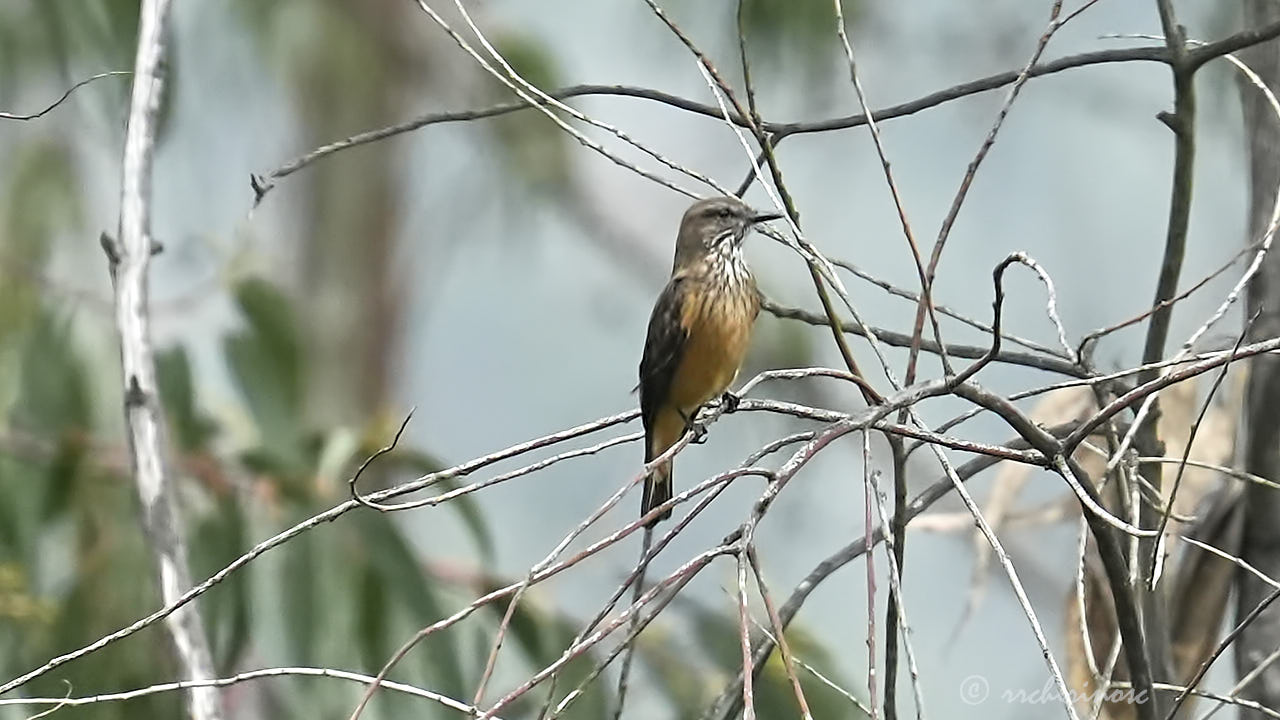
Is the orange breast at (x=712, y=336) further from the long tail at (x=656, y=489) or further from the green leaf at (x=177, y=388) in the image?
the green leaf at (x=177, y=388)

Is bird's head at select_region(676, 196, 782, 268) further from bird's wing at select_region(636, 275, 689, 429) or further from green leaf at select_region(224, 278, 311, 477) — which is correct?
green leaf at select_region(224, 278, 311, 477)

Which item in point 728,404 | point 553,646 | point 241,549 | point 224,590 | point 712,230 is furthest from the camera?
point 553,646

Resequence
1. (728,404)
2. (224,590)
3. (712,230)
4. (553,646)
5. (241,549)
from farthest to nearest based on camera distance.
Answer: (553,646) < (712,230) < (241,549) < (224,590) < (728,404)

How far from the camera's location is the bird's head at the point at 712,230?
2648 mm

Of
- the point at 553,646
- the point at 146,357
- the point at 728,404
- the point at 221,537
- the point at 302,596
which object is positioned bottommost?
the point at 553,646

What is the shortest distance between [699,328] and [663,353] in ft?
0.28

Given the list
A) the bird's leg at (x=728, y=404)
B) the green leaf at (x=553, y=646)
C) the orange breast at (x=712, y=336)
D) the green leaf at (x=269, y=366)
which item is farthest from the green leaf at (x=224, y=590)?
the bird's leg at (x=728, y=404)

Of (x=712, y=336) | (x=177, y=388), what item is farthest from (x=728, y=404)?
(x=177, y=388)

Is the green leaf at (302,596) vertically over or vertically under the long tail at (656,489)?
under

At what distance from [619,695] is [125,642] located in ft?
4.76

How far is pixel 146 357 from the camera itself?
1.58m

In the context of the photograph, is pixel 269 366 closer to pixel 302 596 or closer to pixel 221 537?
pixel 221 537

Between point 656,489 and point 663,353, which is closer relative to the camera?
point 663,353

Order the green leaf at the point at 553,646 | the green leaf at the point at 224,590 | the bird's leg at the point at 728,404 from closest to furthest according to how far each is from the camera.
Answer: the bird's leg at the point at 728,404, the green leaf at the point at 224,590, the green leaf at the point at 553,646
